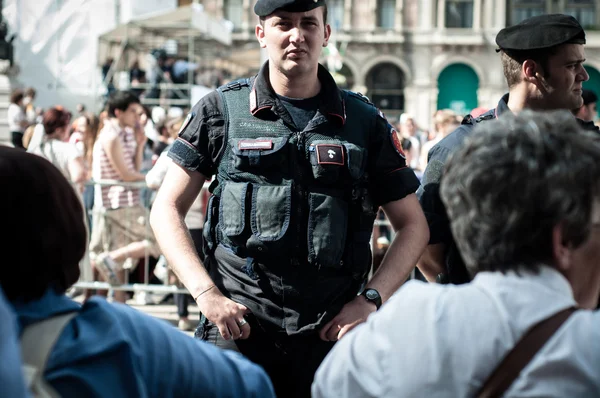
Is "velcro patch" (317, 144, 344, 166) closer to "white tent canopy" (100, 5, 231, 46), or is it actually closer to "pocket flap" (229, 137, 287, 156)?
"pocket flap" (229, 137, 287, 156)

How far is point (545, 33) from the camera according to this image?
142 inches

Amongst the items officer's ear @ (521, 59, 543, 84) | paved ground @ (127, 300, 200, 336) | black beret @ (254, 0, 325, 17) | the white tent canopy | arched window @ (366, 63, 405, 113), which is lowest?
paved ground @ (127, 300, 200, 336)

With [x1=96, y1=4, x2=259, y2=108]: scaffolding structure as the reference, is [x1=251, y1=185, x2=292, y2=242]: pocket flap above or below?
below

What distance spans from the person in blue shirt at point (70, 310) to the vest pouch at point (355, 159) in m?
1.39

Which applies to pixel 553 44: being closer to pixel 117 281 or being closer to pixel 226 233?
pixel 226 233

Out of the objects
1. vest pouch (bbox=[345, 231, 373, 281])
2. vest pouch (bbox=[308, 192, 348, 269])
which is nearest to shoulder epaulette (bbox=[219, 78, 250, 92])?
vest pouch (bbox=[308, 192, 348, 269])

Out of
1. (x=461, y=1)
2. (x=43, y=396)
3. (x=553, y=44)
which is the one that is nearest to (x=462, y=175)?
(x=43, y=396)

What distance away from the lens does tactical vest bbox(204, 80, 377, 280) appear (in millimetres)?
3312

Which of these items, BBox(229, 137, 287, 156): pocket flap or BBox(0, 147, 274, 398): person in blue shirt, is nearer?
BBox(0, 147, 274, 398): person in blue shirt

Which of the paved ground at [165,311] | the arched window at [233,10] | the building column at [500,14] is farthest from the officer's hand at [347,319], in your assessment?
the arched window at [233,10]

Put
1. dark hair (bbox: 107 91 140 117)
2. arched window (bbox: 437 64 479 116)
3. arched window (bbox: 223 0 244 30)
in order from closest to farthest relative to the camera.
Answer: dark hair (bbox: 107 91 140 117) → arched window (bbox: 437 64 479 116) → arched window (bbox: 223 0 244 30)

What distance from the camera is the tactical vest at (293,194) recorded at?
10.9ft

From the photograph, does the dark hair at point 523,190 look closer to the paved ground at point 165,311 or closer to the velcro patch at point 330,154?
the velcro patch at point 330,154

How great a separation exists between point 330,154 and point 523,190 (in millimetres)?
1545
